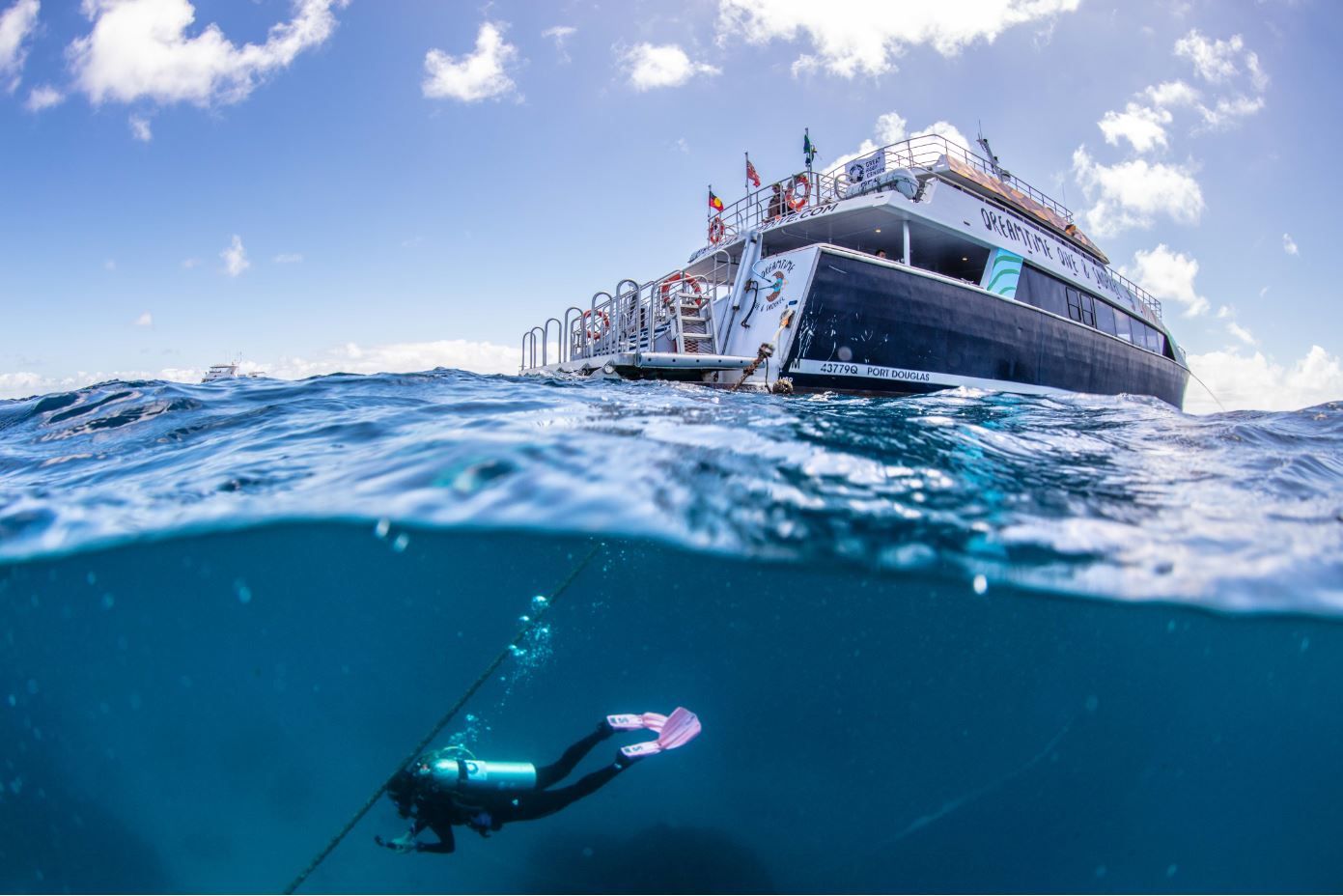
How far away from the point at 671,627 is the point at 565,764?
5083mm

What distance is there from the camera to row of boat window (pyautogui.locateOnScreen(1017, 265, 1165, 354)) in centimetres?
1712

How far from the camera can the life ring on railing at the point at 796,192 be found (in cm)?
1577

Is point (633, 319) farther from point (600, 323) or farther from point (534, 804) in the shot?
point (534, 804)

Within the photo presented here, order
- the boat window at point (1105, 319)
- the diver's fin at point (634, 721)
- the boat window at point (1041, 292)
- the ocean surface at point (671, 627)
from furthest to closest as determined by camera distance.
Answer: the boat window at point (1105, 319)
the boat window at point (1041, 292)
the diver's fin at point (634, 721)
the ocean surface at point (671, 627)

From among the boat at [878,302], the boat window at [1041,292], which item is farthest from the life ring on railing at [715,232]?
the boat window at [1041,292]

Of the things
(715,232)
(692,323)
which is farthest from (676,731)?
(715,232)

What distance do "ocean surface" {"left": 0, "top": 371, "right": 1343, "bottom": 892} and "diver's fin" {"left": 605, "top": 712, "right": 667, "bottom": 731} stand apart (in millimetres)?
1577

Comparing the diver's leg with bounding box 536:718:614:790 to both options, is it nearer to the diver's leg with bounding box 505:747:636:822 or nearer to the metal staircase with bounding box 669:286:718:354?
the diver's leg with bounding box 505:747:636:822

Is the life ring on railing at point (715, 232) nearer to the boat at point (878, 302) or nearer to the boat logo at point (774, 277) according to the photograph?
the boat at point (878, 302)

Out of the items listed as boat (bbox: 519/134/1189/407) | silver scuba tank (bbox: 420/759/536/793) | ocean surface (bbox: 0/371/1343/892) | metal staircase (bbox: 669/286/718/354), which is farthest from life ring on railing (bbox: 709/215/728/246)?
silver scuba tank (bbox: 420/759/536/793)

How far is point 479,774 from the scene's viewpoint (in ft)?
15.5

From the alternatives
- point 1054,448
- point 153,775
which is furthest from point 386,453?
point 153,775

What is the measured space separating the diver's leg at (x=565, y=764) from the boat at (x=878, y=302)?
729cm

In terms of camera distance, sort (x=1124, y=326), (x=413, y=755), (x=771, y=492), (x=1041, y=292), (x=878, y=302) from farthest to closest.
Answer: (x=1124, y=326) < (x=1041, y=292) < (x=878, y=302) < (x=771, y=492) < (x=413, y=755)
